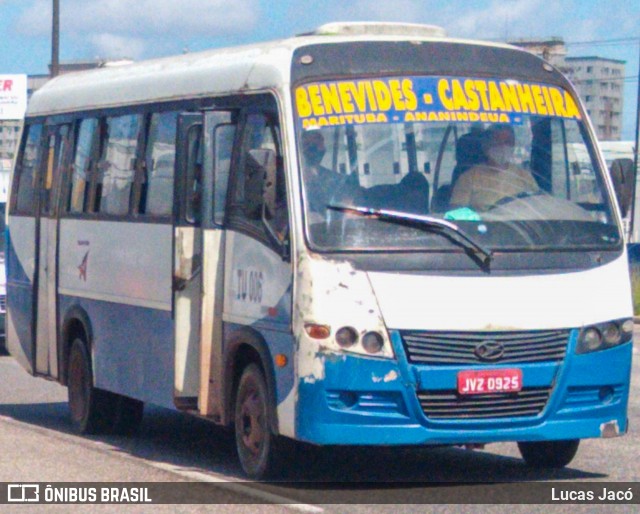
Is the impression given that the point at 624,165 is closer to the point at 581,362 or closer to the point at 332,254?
the point at 581,362

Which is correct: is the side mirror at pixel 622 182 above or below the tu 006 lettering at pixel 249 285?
above

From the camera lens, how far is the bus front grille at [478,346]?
885cm

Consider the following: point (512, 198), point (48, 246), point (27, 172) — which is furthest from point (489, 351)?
point (27, 172)

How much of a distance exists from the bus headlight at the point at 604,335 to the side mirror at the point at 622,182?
3.46 ft

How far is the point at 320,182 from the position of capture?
914cm

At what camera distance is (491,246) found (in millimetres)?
9141

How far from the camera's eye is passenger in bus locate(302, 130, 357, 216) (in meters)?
9.08

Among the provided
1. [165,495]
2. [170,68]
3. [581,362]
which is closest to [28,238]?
[170,68]

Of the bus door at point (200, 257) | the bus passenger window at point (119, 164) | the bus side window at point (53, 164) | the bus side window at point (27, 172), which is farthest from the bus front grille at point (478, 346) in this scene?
the bus side window at point (27, 172)

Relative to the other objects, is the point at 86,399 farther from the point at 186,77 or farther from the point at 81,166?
the point at 186,77

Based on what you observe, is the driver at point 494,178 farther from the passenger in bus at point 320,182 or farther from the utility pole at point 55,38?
the utility pole at point 55,38

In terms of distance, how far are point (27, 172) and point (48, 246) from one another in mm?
1101

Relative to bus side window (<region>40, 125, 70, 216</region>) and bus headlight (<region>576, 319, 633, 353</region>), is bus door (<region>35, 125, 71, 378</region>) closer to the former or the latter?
bus side window (<region>40, 125, 70, 216</region>)

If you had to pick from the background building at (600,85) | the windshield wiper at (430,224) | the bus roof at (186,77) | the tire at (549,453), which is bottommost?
the tire at (549,453)
